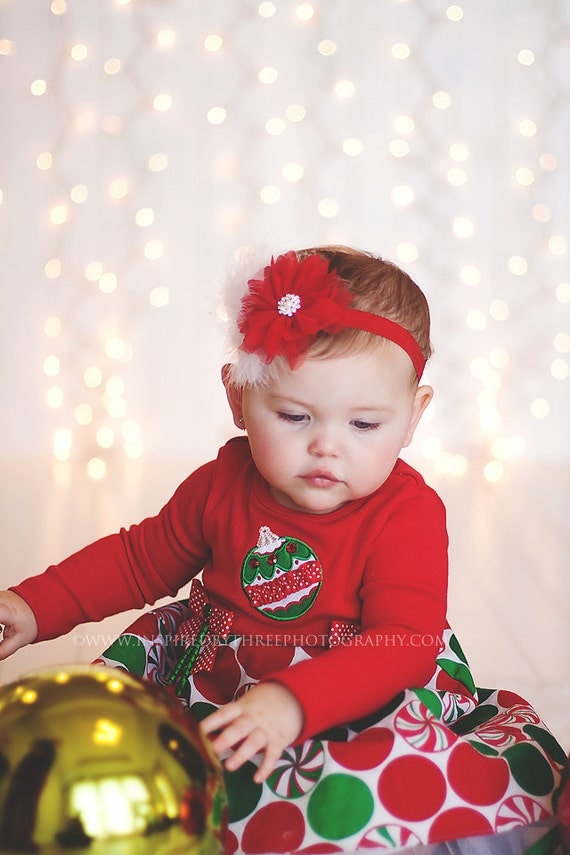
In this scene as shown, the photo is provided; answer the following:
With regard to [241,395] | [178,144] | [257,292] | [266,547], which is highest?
[178,144]

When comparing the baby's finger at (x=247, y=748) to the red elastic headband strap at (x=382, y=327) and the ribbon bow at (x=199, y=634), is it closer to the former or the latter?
the ribbon bow at (x=199, y=634)

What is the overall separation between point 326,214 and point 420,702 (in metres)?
1.93

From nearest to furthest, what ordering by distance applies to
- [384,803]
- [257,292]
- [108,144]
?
[384,803] → [257,292] → [108,144]

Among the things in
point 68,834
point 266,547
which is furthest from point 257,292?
point 68,834

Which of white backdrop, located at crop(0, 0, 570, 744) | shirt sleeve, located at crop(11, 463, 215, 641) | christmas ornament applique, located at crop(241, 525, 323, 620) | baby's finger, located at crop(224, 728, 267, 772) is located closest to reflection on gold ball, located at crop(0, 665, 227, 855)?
baby's finger, located at crop(224, 728, 267, 772)

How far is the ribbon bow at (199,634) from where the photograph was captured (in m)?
1.01

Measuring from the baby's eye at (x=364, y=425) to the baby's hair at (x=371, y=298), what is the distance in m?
0.07

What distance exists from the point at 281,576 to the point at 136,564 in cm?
21

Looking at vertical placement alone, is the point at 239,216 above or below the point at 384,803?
above

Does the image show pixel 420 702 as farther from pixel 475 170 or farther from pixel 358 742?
pixel 475 170

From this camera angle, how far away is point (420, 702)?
0.88 metres

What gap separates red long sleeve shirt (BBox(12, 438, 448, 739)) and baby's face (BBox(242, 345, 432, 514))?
0.15 ft

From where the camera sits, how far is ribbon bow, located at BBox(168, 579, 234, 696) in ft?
3.31

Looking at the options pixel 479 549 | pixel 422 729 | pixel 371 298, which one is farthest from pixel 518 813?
pixel 479 549
